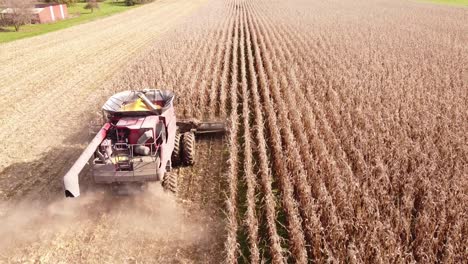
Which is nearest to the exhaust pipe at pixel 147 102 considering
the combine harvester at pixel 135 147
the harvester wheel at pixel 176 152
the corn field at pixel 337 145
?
the combine harvester at pixel 135 147

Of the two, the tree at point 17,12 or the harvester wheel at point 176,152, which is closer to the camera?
the harvester wheel at point 176,152

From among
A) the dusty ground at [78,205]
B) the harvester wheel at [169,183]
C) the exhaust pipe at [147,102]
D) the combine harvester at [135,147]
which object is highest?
the exhaust pipe at [147,102]

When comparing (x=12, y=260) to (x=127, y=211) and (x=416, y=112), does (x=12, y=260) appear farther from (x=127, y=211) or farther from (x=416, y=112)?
(x=416, y=112)

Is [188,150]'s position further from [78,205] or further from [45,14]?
[45,14]

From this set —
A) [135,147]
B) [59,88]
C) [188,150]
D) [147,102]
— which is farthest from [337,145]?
[59,88]

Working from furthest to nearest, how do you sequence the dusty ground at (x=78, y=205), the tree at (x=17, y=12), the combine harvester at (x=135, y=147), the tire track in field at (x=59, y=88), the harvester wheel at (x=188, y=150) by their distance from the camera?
the tree at (x=17, y=12) < the tire track in field at (x=59, y=88) < the harvester wheel at (x=188, y=150) < the combine harvester at (x=135, y=147) < the dusty ground at (x=78, y=205)

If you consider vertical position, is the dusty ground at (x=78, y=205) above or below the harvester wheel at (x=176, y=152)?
below

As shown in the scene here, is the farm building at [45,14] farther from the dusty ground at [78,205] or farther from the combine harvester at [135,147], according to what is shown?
the combine harvester at [135,147]

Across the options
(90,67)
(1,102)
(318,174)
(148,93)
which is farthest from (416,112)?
(90,67)
